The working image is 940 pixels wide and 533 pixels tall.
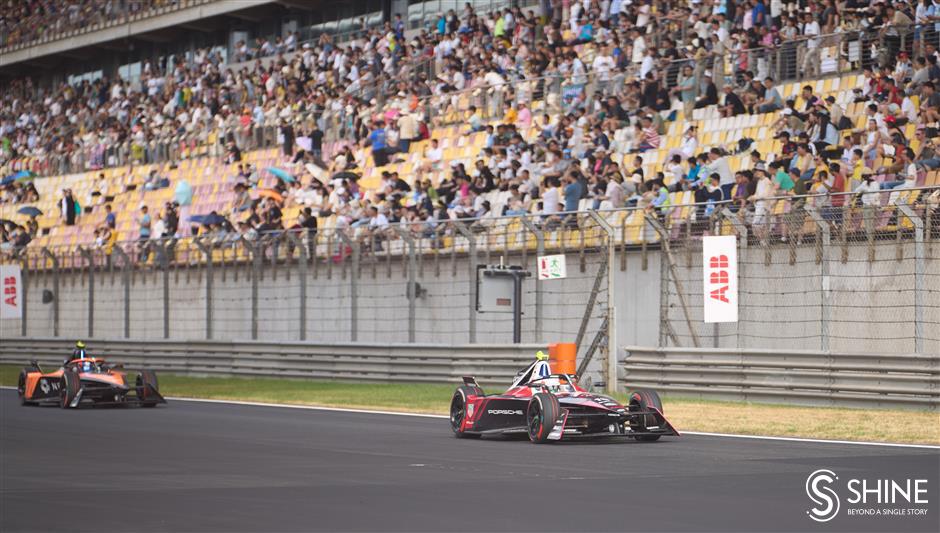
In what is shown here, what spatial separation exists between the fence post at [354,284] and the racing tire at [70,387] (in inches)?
260

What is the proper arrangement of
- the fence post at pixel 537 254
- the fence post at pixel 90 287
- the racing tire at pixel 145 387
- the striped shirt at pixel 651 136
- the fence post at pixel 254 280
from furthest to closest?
the fence post at pixel 90 287
the fence post at pixel 254 280
the striped shirt at pixel 651 136
the fence post at pixel 537 254
the racing tire at pixel 145 387

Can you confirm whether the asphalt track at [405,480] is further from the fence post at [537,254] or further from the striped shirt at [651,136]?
the striped shirt at [651,136]

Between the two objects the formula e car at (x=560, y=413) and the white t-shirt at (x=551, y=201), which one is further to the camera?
the white t-shirt at (x=551, y=201)

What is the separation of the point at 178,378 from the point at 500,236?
8968 millimetres

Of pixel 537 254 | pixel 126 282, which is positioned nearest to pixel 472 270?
pixel 537 254

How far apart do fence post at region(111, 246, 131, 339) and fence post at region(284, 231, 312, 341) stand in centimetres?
562

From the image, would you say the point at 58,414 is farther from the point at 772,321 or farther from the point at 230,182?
the point at 230,182

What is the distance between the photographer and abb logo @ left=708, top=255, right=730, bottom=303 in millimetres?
20203

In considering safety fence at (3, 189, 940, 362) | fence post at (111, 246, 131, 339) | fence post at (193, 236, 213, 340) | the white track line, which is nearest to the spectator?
safety fence at (3, 189, 940, 362)

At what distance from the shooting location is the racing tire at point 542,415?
48.9 ft

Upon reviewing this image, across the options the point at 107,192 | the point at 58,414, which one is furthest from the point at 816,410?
the point at 107,192

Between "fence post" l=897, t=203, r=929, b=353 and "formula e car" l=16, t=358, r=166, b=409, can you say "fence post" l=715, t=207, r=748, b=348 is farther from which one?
"formula e car" l=16, t=358, r=166, b=409

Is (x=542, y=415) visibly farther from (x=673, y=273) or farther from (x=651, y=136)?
(x=651, y=136)

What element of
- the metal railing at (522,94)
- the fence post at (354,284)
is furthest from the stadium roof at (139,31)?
the fence post at (354,284)
